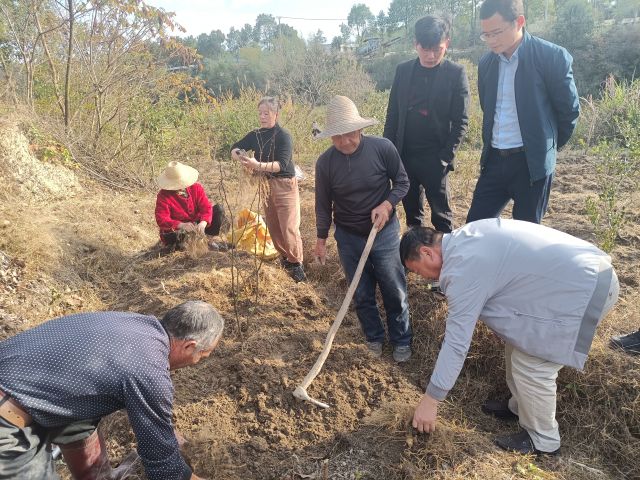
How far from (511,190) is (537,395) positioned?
1385mm

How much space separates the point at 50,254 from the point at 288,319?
8.18 feet

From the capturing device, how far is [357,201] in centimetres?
290

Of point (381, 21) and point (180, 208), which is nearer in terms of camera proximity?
point (180, 208)

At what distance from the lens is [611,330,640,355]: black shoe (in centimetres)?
270

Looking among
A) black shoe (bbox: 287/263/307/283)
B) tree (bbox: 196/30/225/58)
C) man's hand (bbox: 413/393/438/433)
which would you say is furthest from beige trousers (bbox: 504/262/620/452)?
tree (bbox: 196/30/225/58)

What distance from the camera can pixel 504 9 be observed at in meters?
2.60

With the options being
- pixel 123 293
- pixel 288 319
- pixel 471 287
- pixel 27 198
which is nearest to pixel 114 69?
pixel 27 198

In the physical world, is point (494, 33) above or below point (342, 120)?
above

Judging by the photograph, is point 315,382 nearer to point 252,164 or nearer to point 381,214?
point 381,214

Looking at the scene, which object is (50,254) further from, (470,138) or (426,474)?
(470,138)

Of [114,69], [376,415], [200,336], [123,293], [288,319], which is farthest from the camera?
[114,69]

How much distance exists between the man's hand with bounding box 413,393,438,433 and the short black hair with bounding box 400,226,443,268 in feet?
2.14

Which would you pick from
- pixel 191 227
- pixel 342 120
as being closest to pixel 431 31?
pixel 342 120

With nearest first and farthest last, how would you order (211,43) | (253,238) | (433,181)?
1. (433,181)
2. (253,238)
3. (211,43)
